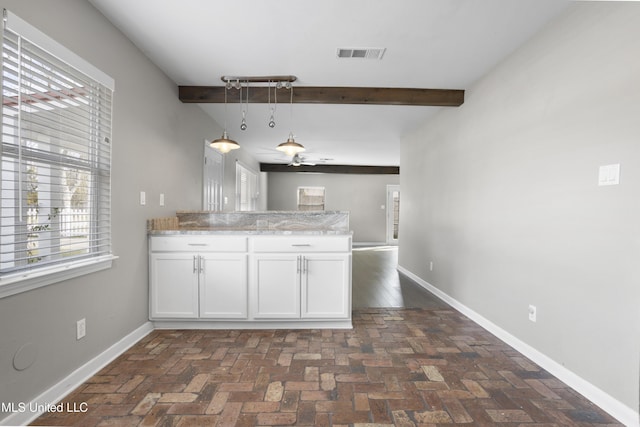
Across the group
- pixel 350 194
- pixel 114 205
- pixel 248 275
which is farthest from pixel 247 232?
pixel 350 194

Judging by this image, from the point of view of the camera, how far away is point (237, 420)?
62.2 inches

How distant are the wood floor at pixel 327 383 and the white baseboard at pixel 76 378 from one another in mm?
47

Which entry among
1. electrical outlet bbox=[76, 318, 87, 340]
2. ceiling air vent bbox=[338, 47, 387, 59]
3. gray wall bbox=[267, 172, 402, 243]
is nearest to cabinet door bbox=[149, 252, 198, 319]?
electrical outlet bbox=[76, 318, 87, 340]

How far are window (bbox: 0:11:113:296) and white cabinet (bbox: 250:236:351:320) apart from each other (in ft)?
3.82

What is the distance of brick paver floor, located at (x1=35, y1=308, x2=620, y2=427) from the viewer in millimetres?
1611

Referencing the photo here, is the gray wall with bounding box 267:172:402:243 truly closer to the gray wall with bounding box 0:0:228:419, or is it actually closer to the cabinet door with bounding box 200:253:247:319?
the gray wall with bounding box 0:0:228:419

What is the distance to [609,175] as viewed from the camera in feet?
5.57

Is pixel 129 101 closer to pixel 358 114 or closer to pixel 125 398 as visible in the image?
pixel 125 398

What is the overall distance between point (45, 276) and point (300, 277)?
5.57 feet

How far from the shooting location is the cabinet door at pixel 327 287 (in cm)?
272

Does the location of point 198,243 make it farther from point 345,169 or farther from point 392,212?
point 392,212

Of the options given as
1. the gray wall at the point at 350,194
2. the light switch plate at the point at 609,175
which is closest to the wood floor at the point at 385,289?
the light switch plate at the point at 609,175

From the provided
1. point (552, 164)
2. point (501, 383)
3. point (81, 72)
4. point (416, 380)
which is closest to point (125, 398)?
point (416, 380)

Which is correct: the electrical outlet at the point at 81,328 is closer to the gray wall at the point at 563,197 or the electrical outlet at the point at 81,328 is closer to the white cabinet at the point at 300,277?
the white cabinet at the point at 300,277
